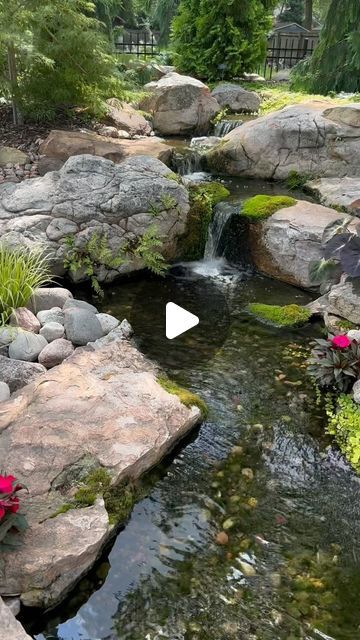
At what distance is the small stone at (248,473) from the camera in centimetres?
433

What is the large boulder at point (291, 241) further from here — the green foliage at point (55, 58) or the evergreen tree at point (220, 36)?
the evergreen tree at point (220, 36)

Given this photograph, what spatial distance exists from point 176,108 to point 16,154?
16.4 ft

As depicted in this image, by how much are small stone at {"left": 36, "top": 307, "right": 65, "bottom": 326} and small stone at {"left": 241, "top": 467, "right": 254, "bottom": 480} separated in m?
2.57

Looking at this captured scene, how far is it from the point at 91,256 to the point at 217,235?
2.04 metres

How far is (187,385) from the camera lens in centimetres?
546

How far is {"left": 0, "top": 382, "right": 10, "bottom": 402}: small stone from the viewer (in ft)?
15.6

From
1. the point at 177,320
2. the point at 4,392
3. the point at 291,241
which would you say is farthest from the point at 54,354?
the point at 291,241

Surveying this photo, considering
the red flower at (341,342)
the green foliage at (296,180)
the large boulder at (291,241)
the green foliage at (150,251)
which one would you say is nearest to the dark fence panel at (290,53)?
the green foliage at (296,180)

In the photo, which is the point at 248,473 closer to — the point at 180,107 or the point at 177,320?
the point at 177,320

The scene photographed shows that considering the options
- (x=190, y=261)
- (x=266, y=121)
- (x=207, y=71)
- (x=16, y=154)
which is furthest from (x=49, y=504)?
(x=207, y=71)

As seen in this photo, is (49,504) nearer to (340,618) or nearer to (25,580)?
(25,580)

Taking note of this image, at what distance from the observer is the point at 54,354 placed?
5.41 metres

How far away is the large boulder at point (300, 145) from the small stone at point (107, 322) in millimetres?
5466

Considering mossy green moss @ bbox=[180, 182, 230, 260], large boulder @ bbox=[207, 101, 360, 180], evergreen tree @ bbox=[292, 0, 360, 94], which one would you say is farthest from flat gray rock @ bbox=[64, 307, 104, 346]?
evergreen tree @ bbox=[292, 0, 360, 94]
